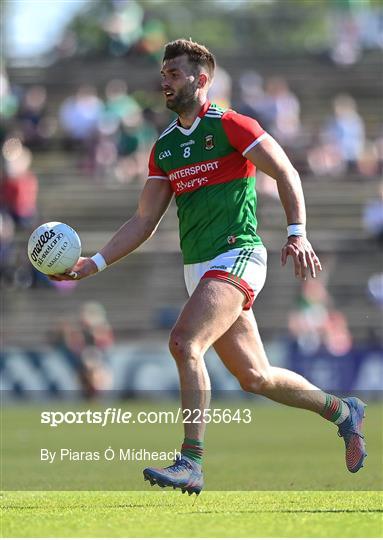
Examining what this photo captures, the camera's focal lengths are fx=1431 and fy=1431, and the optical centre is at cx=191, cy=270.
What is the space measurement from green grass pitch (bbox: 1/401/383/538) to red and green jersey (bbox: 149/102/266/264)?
167cm

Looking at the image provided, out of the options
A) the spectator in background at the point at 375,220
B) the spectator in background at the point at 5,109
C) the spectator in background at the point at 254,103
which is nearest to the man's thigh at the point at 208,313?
the spectator in background at the point at 375,220

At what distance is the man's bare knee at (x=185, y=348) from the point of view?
859cm

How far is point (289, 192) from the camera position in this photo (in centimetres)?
876

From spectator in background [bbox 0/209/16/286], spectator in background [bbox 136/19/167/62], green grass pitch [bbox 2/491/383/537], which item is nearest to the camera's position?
green grass pitch [bbox 2/491/383/537]

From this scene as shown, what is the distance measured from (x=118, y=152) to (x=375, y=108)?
6767 mm

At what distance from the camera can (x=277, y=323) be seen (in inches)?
1040

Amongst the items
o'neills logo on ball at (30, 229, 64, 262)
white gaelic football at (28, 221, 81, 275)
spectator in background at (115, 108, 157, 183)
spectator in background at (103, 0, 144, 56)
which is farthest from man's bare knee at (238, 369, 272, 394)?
spectator in background at (103, 0, 144, 56)

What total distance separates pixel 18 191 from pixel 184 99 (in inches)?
695

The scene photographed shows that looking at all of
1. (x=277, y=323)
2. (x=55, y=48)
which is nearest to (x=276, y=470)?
(x=277, y=323)

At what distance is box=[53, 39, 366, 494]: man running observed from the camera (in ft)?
28.4

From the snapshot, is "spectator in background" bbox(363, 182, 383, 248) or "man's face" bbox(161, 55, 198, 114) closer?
"man's face" bbox(161, 55, 198, 114)

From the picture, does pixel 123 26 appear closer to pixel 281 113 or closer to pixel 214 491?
pixel 281 113

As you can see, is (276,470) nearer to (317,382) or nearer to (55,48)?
(317,382)

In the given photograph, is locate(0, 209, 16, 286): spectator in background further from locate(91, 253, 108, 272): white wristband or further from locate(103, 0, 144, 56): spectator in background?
locate(91, 253, 108, 272): white wristband
